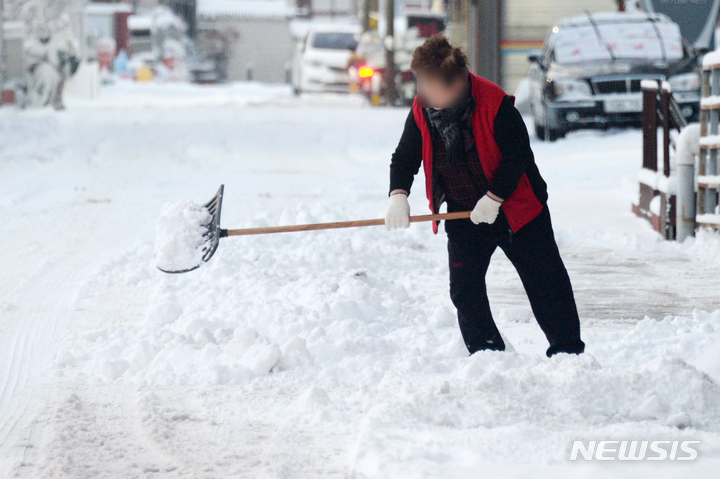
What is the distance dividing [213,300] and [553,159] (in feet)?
24.9

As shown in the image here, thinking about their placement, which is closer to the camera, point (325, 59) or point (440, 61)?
point (440, 61)

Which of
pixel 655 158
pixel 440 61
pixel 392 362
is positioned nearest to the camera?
pixel 440 61

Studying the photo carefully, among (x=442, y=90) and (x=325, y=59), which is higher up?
(x=442, y=90)

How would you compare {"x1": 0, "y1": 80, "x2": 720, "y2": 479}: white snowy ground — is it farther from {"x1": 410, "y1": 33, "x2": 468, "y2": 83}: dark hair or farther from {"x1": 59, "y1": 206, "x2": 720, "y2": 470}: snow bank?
{"x1": 410, "y1": 33, "x2": 468, "y2": 83}: dark hair

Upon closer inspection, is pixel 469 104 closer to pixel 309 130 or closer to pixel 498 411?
pixel 498 411

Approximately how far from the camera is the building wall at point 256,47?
5747cm

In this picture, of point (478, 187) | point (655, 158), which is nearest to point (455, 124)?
point (478, 187)

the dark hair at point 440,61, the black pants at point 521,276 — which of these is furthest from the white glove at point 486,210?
the dark hair at point 440,61

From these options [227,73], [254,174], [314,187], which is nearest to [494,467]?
[314,187]

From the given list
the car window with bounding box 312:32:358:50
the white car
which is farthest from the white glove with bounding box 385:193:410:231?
the car window with bounding box 312:32:358:50

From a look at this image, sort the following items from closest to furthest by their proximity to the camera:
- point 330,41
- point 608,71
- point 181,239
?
point 181,239 < point 608,71 < point 330,41

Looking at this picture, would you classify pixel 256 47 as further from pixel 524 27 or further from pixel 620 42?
pixel 620 42

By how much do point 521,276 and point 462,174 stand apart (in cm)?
46

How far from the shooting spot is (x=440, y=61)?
3.45m
